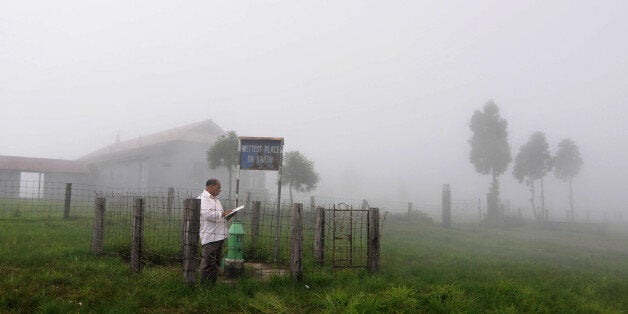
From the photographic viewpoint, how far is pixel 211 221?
7.15 metres

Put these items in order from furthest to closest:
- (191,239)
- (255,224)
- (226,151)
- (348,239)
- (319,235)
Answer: (226,151) < (255,224) < (319,235) < (348,239) < (191,239)

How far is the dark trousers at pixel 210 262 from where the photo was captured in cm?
703

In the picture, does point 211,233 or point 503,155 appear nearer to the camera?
point 211,233

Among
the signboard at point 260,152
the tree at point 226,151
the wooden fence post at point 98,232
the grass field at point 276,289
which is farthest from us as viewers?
the tree at point 226,151

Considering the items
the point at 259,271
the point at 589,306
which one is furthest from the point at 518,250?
the point at 259,271

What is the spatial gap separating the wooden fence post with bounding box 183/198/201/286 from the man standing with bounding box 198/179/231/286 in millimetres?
171

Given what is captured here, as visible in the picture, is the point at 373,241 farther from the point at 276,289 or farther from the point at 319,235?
the point at 276,289

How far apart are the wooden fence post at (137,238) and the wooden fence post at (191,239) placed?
3.56 feet

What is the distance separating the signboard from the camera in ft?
31.8

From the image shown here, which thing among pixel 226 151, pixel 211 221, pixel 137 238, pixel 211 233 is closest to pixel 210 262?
pixel 211 233

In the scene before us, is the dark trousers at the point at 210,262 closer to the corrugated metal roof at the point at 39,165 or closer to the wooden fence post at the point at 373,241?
the wooden fence post at the point at 373,241

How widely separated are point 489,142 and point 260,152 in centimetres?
3409

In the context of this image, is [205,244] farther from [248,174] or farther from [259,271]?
[248,174]

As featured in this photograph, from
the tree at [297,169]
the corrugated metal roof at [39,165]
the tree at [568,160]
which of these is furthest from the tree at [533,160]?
the corrugated metal roof at [39,165]
